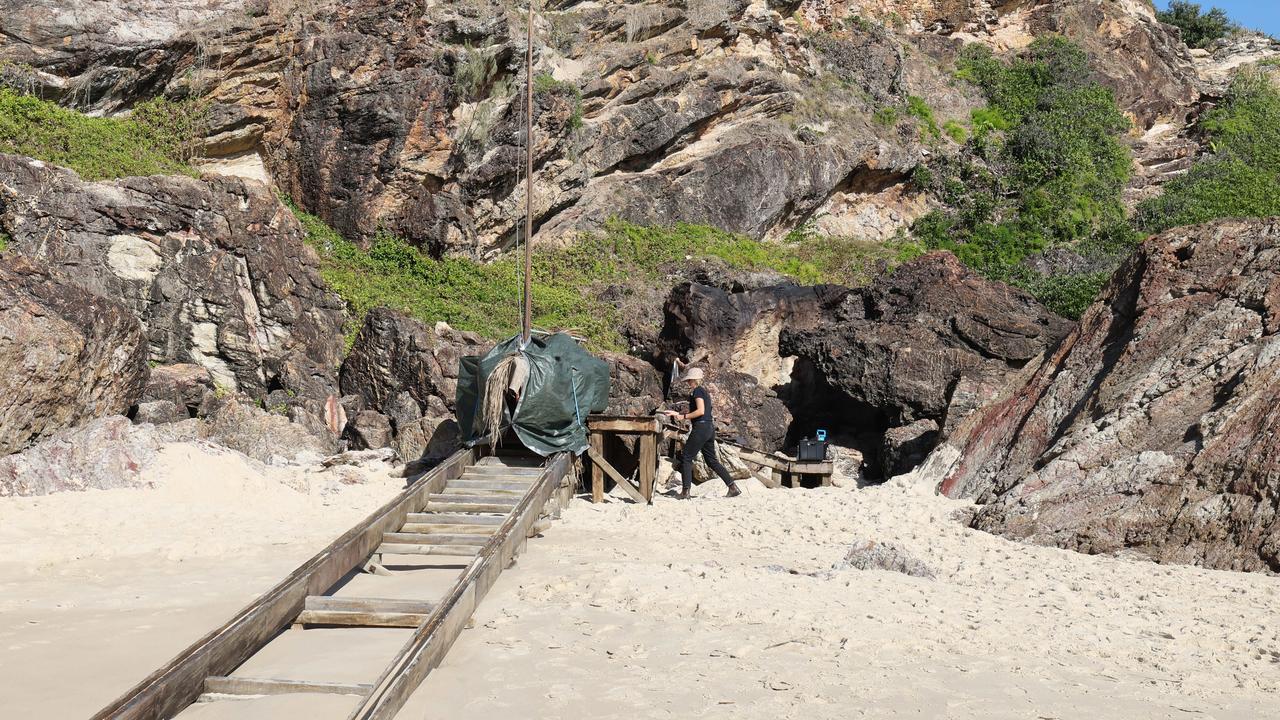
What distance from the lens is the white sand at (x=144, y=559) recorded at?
4883 mm

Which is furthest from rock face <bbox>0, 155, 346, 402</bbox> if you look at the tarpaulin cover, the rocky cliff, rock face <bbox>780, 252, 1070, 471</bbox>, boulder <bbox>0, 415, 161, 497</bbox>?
rock face <bbox>780, 252, 1070, 471</bbox>

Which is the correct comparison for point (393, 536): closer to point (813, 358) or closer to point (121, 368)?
point (121, 368)

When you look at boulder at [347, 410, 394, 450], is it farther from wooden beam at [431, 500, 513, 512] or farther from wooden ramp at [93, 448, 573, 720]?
wooden beam at [431, 500, 513, 512]

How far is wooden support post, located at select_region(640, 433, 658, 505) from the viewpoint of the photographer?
10320 mm

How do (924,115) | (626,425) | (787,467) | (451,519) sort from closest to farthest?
(451,519) → (626,425) → (787,467) → (924,115)

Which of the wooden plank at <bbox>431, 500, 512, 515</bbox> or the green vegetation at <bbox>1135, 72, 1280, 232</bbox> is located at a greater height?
the green vegetation at <bbox>1135, 72, 1280, 232</bbox>

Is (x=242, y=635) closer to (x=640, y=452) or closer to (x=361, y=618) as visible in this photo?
(x=361, y=618)

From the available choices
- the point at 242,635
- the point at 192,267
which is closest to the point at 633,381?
the point at 192,267

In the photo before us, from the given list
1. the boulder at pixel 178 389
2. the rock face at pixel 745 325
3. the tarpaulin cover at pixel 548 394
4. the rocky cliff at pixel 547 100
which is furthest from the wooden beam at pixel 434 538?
the rocky cliff at pixel 547 100

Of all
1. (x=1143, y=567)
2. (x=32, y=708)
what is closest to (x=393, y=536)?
(x=32, y=708)

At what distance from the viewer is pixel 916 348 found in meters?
13.4

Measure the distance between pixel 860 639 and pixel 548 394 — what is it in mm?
5804

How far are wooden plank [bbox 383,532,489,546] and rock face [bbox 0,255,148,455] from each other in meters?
4.47

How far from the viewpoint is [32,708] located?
429 cm
